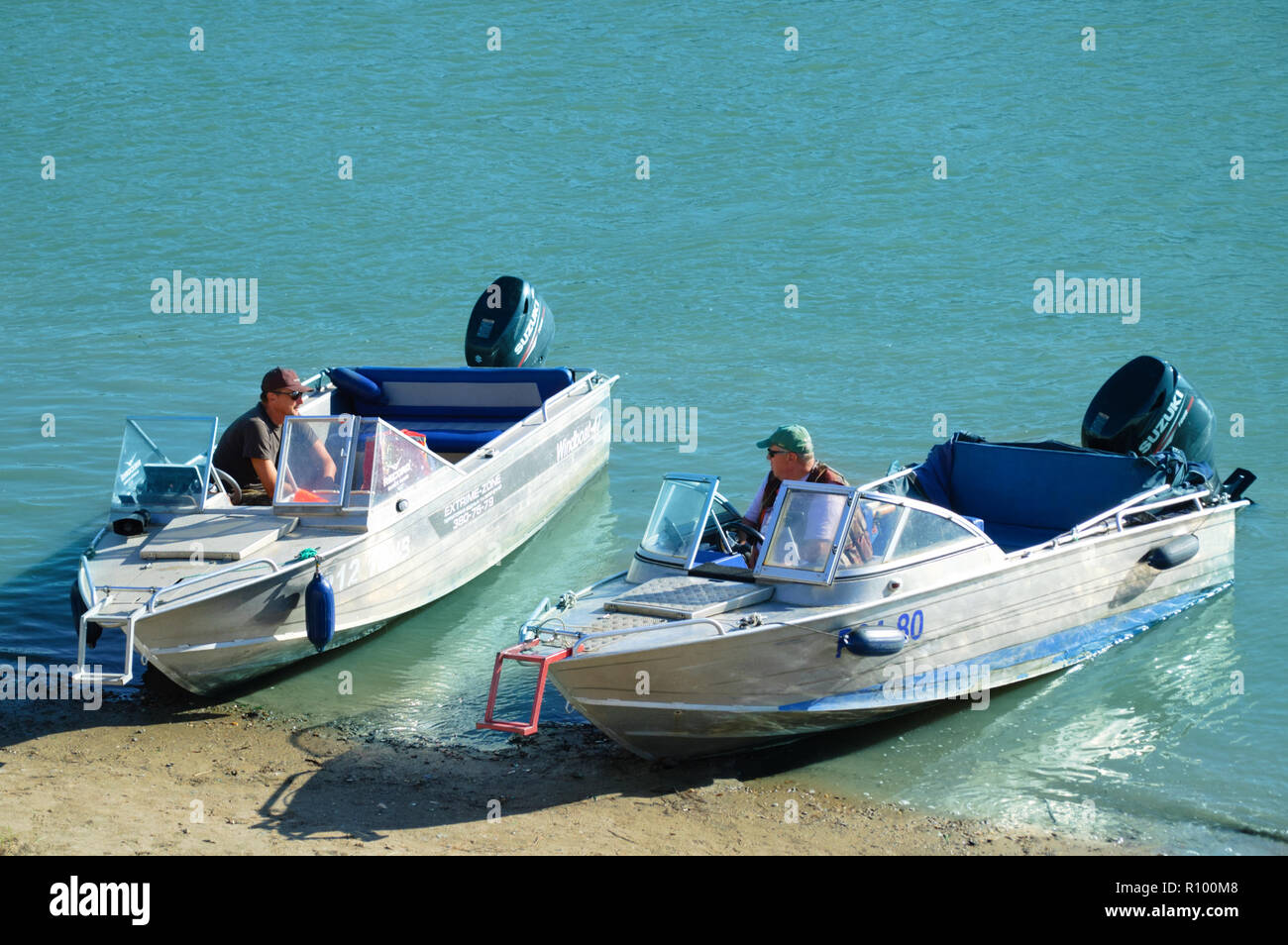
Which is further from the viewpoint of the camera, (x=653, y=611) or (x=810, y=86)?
(x=810, y=86)

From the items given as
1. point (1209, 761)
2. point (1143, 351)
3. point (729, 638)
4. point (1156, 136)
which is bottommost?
point (1209, 761)

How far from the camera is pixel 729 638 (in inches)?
280

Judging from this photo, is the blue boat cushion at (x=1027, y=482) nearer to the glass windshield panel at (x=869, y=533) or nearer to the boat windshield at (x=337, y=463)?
the glass windshield panel at (x=869, y=533)

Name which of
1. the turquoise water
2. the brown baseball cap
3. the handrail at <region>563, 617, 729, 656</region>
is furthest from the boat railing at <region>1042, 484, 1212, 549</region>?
the brown baseball cap

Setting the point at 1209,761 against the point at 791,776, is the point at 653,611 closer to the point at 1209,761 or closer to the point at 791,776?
the point at 791,776

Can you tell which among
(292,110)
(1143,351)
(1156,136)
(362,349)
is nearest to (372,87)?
(292,110)

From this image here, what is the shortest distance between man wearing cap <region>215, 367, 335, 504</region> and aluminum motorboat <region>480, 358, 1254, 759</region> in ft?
9.87

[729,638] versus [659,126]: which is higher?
[659,126]

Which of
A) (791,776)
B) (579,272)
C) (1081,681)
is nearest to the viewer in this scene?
(791,776)

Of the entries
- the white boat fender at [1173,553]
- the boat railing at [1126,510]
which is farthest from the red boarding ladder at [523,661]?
the white boat fender at [1173,553]

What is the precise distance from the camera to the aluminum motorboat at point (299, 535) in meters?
8.16

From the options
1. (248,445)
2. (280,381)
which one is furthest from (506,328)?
(248,445)

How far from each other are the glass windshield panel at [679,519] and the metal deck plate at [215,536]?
2.58m

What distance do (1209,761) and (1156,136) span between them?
18100mm
